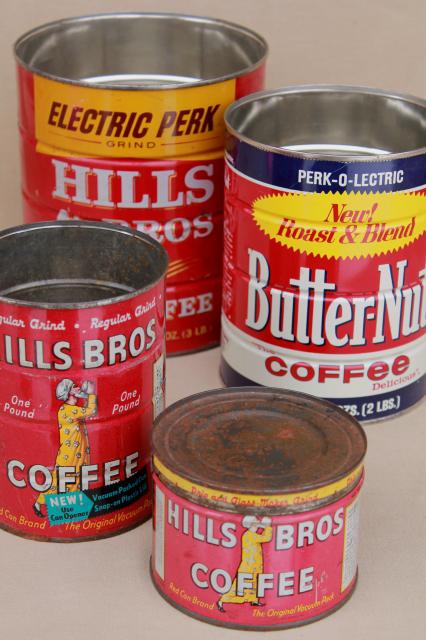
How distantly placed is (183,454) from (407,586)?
16.5 inches


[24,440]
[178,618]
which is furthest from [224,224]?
A: [178,618]

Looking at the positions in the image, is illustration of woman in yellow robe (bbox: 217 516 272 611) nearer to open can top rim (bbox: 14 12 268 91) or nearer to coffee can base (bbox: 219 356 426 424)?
coffee can base (bbox: 219 356 426 424)

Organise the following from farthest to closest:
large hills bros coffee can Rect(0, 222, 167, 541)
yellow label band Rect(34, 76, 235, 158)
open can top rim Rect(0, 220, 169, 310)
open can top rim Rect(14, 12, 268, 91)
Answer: open can top rim Rect(14, 12, 268, 91), yellow label band Rect(34, 76, 235, 158), open can top rim Rect(0, 220, 169, 310), large hills bros coffee can Rect(0, 222, 167, 541)

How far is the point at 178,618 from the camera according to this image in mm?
2072

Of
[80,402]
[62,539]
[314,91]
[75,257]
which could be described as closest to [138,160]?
[75,257]

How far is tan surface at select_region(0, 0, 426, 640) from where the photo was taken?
2057mm

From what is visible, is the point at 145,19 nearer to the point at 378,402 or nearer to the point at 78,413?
the point at 378,402

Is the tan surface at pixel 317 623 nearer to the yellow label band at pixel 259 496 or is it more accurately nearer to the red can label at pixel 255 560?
the red can label at pixel 255 560

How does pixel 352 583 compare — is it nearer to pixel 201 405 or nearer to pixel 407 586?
pixel 407 586

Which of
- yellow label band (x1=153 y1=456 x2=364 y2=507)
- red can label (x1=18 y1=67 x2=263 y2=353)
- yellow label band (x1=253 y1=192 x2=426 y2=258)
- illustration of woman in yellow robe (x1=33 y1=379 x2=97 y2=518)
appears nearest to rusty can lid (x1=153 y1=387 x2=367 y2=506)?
yellow label band (x1=153 y1=456 x2=364 y2=507)

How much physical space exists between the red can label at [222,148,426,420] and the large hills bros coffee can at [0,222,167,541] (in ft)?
0.79

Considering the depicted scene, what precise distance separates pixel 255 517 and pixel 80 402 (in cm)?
35

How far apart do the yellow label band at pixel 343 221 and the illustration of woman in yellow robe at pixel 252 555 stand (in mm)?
628

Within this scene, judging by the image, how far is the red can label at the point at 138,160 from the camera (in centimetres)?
256
